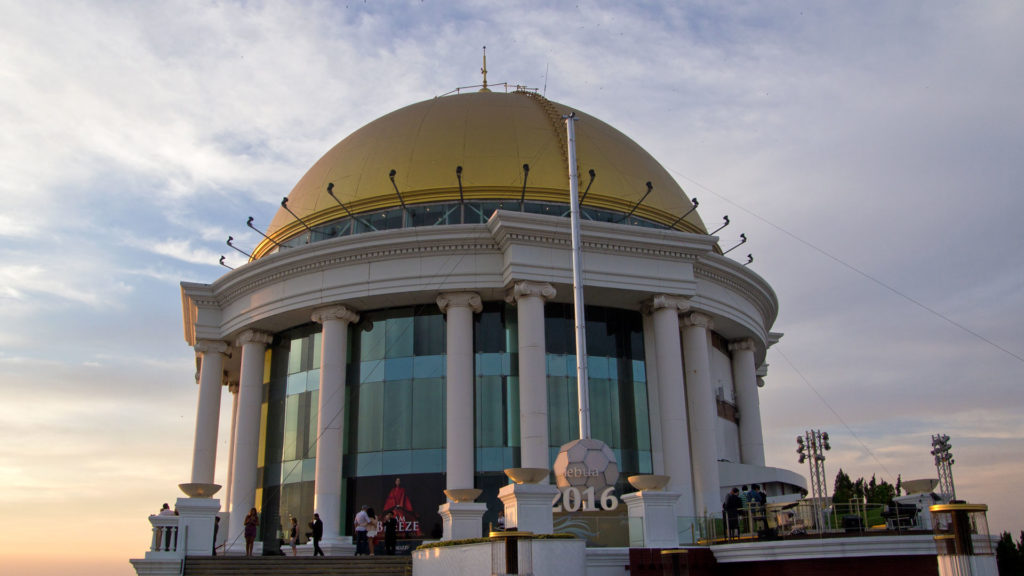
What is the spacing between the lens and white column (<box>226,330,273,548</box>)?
32281 mm

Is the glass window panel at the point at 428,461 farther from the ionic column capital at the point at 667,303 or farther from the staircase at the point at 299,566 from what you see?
the ionic column capital at the point at 667,303

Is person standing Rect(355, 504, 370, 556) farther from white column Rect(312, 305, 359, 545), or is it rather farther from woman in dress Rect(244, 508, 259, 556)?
white column Rect(312, 305, 359, 545)

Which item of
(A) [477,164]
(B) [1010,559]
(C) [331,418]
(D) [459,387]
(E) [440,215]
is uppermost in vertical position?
(A) [477,164]

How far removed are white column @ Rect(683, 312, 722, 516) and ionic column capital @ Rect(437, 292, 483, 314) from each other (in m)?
7.88

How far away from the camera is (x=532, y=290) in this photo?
30.1m

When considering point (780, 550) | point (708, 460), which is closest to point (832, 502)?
point (780, 550)

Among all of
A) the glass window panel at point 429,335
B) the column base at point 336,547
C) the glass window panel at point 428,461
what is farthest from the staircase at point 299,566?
the glass window panel at point 429,335

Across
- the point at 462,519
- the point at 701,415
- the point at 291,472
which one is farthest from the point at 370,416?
the point at 701,415

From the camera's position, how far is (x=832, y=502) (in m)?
21.1

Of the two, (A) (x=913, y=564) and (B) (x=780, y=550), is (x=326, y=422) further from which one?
(A) (x=913, y=564)

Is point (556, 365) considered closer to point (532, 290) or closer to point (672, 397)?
point (532, 290)

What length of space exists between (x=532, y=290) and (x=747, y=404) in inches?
505

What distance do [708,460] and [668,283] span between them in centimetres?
612

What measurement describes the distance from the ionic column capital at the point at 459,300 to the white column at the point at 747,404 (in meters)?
12.6
